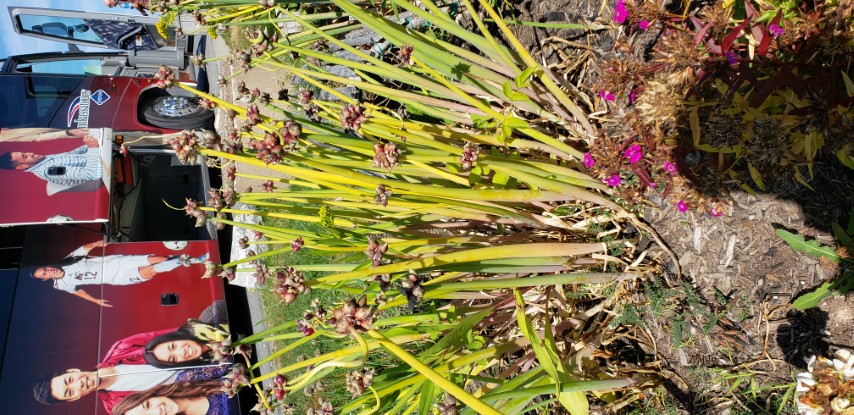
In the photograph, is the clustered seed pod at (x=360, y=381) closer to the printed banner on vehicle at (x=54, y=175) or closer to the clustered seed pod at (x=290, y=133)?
the clustered seed pod at (x=290, y=133)

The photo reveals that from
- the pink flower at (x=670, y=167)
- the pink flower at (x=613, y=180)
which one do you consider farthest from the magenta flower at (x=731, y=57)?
the pink flower at (x=613, y=180)

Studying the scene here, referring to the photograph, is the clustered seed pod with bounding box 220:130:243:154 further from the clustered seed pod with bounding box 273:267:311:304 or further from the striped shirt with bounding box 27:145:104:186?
the striped shirt with bounding box 27:145:104:186

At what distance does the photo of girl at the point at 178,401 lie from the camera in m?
4.36

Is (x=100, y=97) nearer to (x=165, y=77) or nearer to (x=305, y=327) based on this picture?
(x=165, y=77)

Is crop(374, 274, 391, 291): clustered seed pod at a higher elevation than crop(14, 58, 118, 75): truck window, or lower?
higher

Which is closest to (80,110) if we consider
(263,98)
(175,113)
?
(175,113)

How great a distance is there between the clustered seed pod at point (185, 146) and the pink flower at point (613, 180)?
4.15 ft

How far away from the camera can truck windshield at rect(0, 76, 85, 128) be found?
520 centimetres

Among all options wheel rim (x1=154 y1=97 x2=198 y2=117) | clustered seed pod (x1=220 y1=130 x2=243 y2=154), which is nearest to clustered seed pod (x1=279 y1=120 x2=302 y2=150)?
clustered seed pod (x1=220 y1=130 x2=243 y2=154)

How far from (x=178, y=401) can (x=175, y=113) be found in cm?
318

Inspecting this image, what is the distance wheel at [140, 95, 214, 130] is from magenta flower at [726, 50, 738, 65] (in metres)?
5.66

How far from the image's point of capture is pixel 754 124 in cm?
151

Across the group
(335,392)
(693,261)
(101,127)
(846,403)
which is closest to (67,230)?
(101,127)

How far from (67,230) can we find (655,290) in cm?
482
